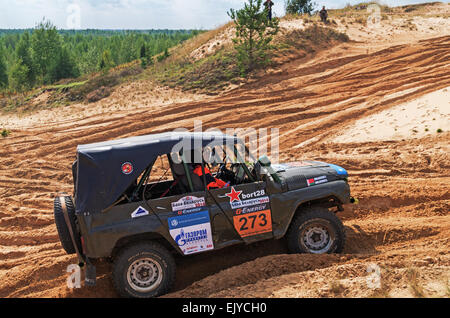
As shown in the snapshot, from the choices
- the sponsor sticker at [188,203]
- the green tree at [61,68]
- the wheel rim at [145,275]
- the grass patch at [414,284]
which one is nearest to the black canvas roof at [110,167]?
the sponsor sticker at [188,203]

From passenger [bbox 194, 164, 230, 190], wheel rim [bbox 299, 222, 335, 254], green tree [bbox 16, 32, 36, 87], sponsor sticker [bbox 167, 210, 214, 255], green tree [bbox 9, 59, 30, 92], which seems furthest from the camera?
green tree [bbox 16, 32, 36, 87]

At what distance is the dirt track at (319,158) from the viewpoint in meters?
5.50

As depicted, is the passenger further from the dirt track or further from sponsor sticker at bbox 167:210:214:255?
the dirt track

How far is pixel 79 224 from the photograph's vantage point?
523 centimetres

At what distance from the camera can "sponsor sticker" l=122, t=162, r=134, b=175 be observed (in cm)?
536

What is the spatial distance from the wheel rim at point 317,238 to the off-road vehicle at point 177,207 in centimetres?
2

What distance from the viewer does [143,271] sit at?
5566 millimetres

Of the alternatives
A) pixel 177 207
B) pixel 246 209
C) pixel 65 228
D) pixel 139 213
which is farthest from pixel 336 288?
pixel 65 228

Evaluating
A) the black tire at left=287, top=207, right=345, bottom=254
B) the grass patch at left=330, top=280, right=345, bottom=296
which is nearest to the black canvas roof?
the black tire at left=287, top=207, right=345, bottom=254

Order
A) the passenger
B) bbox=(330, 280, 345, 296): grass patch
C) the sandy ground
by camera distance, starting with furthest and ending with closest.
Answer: the sandy ground, the passenger, bbox=(330, 280, 345, 296): grass patch

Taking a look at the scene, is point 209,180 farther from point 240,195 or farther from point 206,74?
point 206,74

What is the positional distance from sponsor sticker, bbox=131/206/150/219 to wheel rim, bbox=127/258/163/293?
636 millimetres
